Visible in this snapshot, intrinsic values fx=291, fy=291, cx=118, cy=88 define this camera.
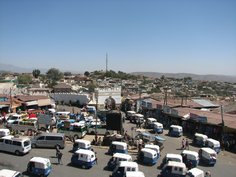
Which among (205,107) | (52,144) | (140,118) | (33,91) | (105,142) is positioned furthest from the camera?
(33,91)

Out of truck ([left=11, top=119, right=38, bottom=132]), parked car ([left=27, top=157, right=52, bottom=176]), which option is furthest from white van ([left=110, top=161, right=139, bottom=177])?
truck ([left=11, top=119, right=38, bottom=132])

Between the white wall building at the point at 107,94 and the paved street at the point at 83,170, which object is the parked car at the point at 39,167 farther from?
the white wall building at the point at 107,94

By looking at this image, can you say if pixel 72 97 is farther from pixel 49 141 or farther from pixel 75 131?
pixel 49 141

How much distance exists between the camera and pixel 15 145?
76.0ft

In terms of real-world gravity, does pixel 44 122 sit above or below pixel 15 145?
below

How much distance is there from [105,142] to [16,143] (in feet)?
26.9

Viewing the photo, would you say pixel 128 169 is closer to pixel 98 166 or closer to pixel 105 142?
pixel 98 166

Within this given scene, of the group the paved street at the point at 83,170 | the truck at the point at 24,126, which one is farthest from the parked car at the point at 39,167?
the truck at the point at 24,126

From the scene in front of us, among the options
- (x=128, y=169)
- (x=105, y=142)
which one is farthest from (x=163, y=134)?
(x=128, y=169)

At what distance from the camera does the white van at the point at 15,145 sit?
23016 millimetres

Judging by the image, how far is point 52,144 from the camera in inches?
995

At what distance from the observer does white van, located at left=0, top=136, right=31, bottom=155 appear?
23.0 meters

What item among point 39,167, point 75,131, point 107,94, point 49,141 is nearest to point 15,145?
point 49,141

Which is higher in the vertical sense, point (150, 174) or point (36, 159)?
point (36, 159)
